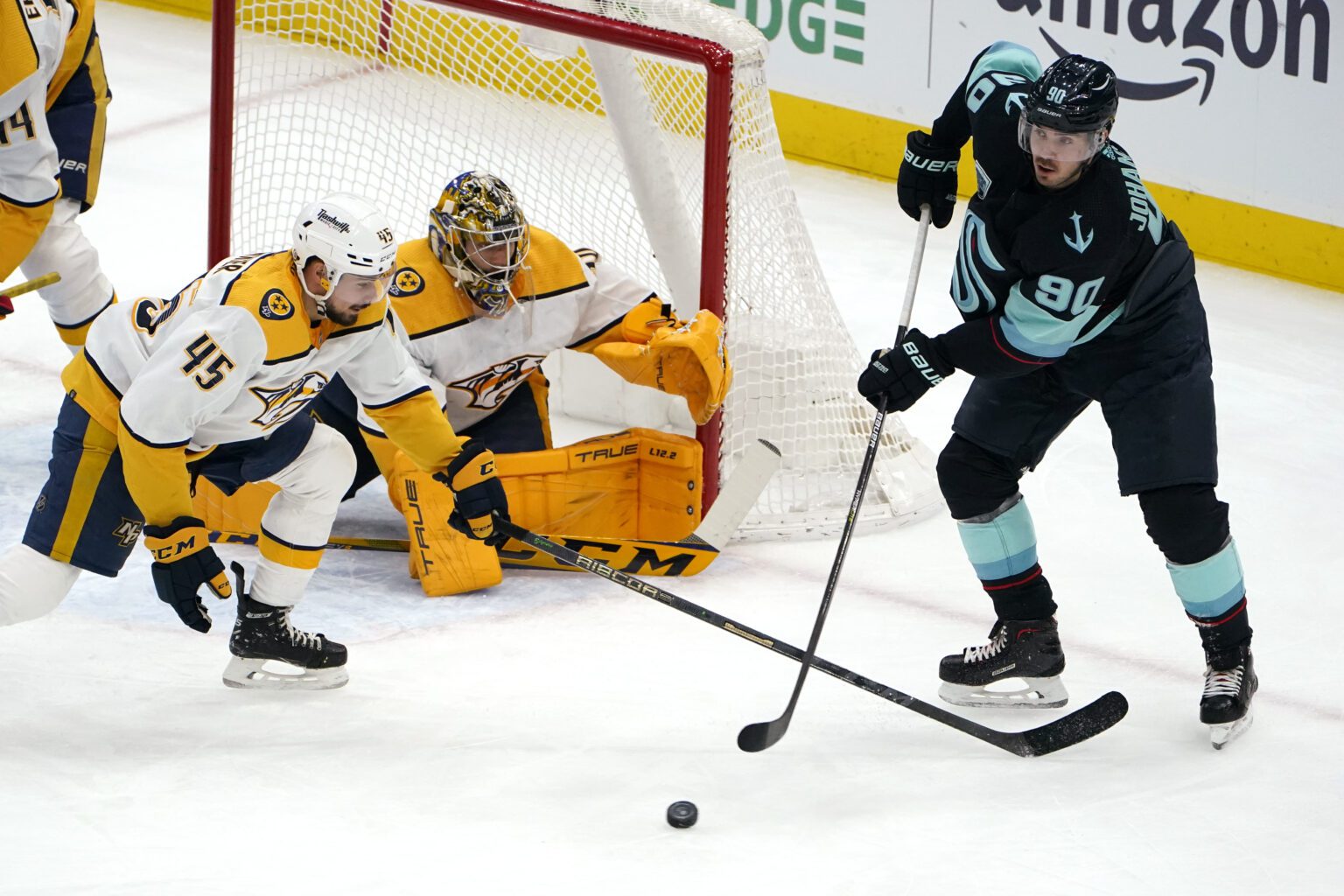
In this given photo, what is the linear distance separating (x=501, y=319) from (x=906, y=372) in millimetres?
1166

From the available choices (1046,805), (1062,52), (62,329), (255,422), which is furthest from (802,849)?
(1062,52)

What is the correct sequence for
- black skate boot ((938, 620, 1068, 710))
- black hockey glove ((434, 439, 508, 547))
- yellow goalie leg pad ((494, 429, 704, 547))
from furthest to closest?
yellow goalie leg pad ((494, 429, 704, 547)) → black skate boot ((938, 620, 1068, 710)) → black hockey glove ((434, 439, 508, 547))

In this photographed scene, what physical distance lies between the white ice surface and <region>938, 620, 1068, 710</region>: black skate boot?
69mm

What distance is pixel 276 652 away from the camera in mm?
3404

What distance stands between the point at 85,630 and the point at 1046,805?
1922 mm

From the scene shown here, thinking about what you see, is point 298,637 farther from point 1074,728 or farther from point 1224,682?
point 1224,682

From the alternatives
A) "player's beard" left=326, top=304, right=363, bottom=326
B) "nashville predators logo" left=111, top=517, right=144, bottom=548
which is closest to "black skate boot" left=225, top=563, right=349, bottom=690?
"nashville predators logo" left=111, top=517, right=144, bottom=548

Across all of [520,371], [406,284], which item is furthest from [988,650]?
[406,284]

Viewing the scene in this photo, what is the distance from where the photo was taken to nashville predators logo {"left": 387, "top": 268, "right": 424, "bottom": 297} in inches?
156

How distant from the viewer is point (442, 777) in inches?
125

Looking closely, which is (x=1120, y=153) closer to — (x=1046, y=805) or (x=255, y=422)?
(x=1046, y=805)

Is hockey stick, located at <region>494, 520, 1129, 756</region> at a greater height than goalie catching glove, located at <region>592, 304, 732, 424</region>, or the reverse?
goalie catching glove, located at <region>592, 304, 732, 424</region>

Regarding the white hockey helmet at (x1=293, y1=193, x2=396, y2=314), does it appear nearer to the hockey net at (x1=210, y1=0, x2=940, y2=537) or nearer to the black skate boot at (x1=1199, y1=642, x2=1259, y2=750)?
the hockey net at (x1=210, y1=0, x2=940, y2=537)

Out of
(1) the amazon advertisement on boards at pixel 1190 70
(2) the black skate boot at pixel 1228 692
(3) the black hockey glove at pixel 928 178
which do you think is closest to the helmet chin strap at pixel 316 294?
(3) the black hockey glove at pixel 928 178
